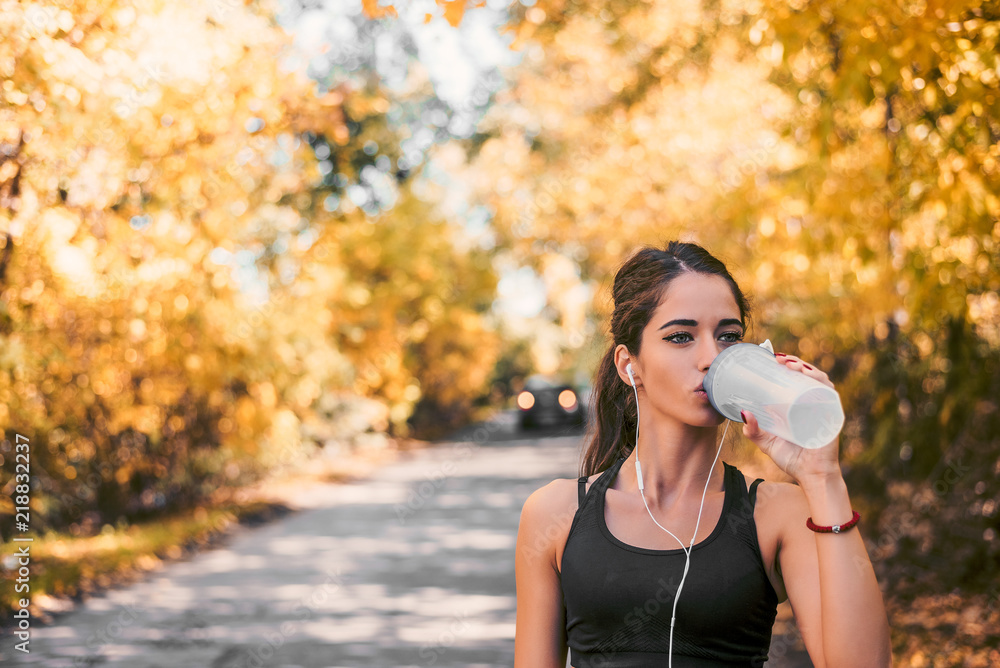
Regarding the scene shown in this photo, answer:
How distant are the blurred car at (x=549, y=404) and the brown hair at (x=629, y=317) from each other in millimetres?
24199

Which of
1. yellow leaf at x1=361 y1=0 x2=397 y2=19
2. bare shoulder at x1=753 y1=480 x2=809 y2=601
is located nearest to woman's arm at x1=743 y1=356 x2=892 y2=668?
bare shoulder at x1=753 y1=480 x2=809 y2=601

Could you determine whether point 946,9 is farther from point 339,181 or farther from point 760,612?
point 339,181

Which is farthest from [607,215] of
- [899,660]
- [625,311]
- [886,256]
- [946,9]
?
[625,311]

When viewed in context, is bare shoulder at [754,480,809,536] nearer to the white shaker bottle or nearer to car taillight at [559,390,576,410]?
the white shaker bottle

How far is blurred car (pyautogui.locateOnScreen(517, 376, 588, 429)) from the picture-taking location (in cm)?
2684

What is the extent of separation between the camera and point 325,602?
7.10 metres

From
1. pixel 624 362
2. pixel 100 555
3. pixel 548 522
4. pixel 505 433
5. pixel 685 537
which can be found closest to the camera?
pixel 685 537

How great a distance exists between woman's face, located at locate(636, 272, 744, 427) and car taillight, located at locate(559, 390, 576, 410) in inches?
974

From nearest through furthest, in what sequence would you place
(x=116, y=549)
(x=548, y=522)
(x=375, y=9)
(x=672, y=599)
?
(x=672, y=599), (x=548, y=522), (x=375, y=9), (x=116, y=549)

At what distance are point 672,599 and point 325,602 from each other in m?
5.75

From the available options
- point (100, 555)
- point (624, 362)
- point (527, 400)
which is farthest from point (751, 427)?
point (527, 400)

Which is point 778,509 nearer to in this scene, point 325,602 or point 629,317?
point 629,317

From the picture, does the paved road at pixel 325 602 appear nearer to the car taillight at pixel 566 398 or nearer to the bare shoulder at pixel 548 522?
the bare shoulder at pixel 548 522

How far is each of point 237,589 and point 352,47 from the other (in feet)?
22.0
